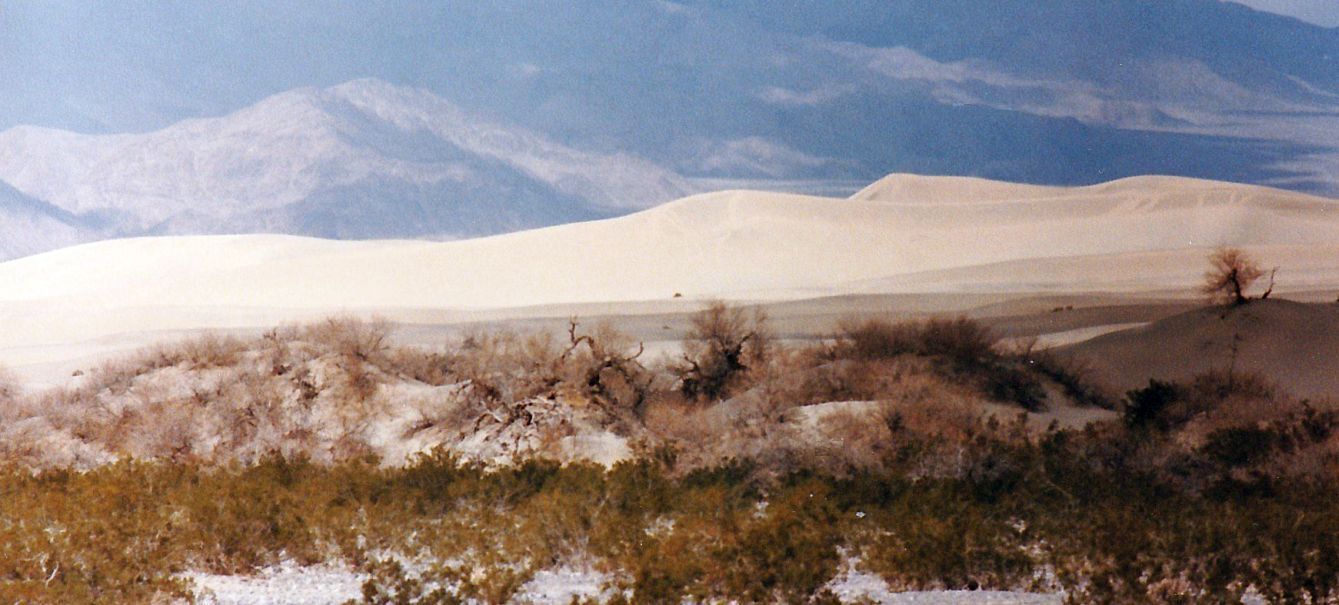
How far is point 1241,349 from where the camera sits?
51.9ft

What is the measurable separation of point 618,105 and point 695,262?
13.8ft

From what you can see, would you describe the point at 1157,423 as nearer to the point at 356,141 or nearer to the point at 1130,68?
the point at 1130,68

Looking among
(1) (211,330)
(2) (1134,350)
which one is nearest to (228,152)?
(1) (211,330)

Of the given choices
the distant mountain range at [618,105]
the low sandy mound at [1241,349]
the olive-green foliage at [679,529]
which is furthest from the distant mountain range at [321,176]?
the olive-green foliage at [679,529]

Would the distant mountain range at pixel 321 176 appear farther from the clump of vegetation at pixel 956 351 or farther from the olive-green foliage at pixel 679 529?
the olive-green foliage at pixel 679 529

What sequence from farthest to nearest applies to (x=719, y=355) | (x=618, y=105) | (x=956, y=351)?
1. (x=618, y=105)
2. (x=719, y=355)
3. (x=956, y=351)

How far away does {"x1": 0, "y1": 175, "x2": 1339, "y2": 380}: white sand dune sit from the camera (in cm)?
2142

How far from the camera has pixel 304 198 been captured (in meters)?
33.7

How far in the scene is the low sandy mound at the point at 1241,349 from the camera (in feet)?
51.0

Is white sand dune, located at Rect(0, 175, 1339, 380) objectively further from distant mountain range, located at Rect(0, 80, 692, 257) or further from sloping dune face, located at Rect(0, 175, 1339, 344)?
distant mountain range, located at Rect(0, 80, 692, 257)

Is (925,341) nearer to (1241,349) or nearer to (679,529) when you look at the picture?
(1241,349)

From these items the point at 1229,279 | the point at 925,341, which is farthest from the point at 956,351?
the point at 1229,279

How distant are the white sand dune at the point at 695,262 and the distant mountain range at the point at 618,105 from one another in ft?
4.79

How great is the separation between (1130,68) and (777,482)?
1288 centimetres
